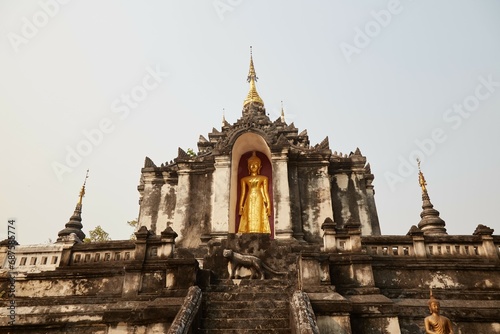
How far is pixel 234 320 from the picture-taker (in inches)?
340

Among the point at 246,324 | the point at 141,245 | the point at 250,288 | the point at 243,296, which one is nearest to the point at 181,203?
the point at 141,245

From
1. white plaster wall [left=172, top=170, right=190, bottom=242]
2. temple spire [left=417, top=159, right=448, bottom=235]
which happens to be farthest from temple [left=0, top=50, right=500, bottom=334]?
temple spire [left=417, top=159, right=448, bottom=235]

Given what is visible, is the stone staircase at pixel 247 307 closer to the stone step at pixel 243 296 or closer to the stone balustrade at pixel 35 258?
the stone step at pixel 243 296

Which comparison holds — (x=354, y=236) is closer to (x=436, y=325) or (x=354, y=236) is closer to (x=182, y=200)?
(x=436, y=325)

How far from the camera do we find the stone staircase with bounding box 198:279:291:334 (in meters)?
8.45

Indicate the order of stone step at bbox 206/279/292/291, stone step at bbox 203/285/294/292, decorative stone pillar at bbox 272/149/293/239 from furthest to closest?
decorative stone pillar at bbox 272/149/293/239 < stone step at bbox 206/279/292/291 < stone step at bbox 203/285/294/292

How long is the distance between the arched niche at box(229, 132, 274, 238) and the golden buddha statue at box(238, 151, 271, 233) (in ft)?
0.79

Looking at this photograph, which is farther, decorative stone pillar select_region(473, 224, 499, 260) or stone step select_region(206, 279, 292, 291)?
decorative stone pillar select_region(473, 224, 499, 260)

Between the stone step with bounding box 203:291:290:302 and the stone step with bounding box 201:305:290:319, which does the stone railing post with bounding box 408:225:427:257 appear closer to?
the stone step with bounding box 203:291:290:302

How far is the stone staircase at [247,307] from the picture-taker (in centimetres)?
845

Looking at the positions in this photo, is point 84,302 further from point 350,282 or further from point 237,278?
point 350,282

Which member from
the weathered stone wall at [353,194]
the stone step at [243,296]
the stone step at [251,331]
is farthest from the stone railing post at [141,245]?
the weathered stone wall at [353,194]

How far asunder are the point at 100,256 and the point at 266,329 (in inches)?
224

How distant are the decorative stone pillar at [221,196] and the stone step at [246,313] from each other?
18.5 ft
